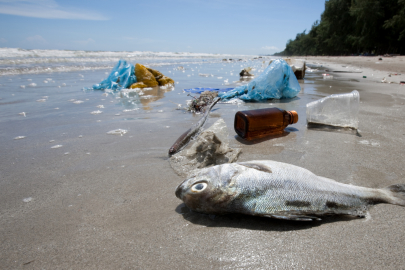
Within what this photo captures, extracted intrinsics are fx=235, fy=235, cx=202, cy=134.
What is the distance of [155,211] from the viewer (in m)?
1.69

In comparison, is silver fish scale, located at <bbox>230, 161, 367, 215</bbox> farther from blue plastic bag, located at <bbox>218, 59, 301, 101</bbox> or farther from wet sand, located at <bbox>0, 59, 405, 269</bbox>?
blue plastic bag, located at <bbox>218, 59, 301, 101</bbox>

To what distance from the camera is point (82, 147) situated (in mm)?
2893

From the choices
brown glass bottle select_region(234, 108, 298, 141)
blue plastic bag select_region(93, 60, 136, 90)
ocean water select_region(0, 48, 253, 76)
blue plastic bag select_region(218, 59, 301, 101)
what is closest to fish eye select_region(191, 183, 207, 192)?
brown glass bottle select_region(234, 108, 298, 141)

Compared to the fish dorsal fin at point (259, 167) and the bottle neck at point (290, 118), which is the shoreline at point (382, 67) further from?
the fish dorsal fin at point (259, 167)

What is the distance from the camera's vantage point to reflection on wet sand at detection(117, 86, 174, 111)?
5.32 metres

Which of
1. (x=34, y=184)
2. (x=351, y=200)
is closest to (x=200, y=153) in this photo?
(x=351, y=200)

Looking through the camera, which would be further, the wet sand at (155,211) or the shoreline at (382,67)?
the shoreline at (382,67)

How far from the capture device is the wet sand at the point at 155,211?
1.27m

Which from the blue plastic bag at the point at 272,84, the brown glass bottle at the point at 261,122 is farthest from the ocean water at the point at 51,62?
the brown glass bottle at the point at 261,122

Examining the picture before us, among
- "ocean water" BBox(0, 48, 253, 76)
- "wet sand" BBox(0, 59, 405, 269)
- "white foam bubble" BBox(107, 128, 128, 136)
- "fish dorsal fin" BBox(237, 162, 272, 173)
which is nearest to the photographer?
"wet sand" BBox(0, 59, 405, 269)

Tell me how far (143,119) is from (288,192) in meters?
3.17

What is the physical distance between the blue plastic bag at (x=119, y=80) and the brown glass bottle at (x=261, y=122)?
5.60 meters

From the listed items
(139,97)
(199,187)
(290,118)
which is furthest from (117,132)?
(139,97)

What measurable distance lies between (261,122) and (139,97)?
4.17 metres
